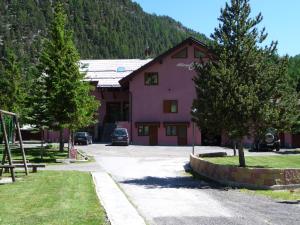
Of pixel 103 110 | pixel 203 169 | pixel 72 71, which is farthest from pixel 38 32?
pixel 203 169

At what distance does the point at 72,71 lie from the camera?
3466 cm

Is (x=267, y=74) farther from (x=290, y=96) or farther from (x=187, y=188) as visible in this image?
(x=187, y=188)

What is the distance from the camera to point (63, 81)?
34.1m

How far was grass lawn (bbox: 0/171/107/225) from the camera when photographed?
1057 centimetres

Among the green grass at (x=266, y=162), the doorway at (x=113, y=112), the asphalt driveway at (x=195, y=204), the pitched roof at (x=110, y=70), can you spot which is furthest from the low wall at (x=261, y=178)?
the doorway at (x=113, y=112)

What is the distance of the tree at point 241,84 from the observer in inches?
810

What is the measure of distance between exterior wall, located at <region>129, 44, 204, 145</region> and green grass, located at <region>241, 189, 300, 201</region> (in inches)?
1496

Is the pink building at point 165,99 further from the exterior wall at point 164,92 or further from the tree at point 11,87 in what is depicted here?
the tree at point 11,87

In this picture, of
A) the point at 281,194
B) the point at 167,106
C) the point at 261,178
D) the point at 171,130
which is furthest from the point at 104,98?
the point at 281,194

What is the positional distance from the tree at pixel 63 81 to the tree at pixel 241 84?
14.1 meters

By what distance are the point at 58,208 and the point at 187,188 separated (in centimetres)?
718

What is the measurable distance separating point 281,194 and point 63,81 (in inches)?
809

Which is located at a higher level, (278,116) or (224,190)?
(278,116)

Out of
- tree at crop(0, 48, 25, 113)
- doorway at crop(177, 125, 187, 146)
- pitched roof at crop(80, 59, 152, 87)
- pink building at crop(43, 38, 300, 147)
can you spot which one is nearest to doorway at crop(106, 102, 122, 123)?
pitched roof at crop(80, 59, 152, 87)
